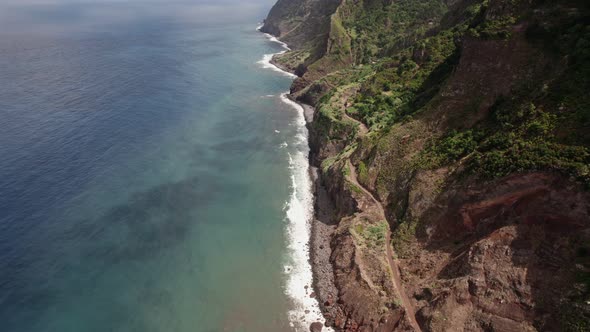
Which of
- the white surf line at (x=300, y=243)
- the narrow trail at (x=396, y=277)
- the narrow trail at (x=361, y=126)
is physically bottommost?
the white surf line at (x=300, y=243)

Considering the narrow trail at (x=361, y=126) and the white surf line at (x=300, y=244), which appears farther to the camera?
the narrow trail at (x=361, y=126)

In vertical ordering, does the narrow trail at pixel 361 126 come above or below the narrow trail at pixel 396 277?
above

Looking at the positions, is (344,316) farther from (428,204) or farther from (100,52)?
(100,52)

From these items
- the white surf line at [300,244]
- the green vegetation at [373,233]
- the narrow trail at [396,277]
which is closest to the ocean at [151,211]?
the white surf line at [300,244]

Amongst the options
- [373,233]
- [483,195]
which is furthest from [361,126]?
[483,195]

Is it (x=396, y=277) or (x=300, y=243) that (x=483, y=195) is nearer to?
(x=396, y=277)

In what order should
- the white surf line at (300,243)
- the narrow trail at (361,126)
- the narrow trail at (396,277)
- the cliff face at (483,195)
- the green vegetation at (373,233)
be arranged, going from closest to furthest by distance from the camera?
the cliff face at (483,195)
the narrow trail at (396,277)
the white surf line at (300,243)
the green vegetation at (373,233)
the narrow trail at (361,126)

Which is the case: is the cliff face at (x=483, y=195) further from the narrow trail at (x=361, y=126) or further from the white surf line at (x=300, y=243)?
the narrow trail at (x=361, y=126)
